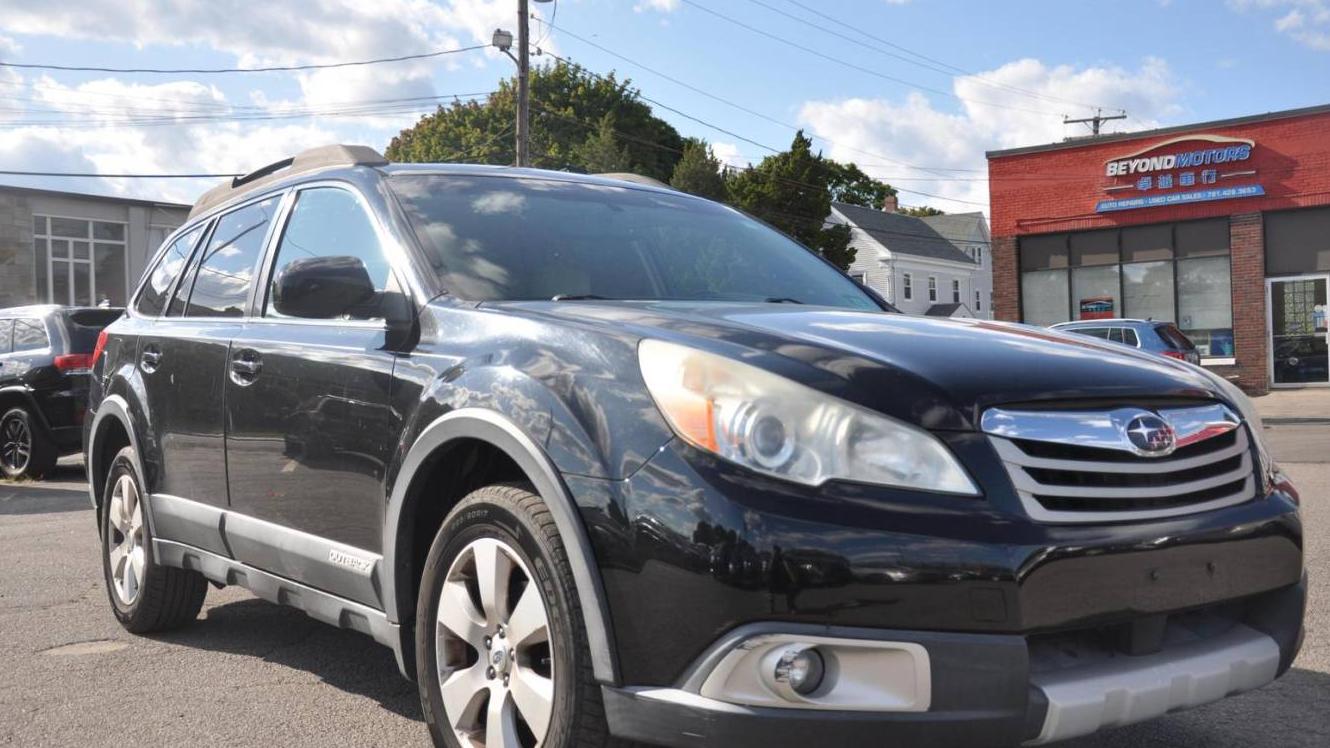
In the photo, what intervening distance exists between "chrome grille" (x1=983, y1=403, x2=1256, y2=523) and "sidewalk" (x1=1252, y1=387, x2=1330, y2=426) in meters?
15.2

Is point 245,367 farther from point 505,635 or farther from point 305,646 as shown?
point 505,635

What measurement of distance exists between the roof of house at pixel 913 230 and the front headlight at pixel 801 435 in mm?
60408

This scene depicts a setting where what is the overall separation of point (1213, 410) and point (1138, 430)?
370mm

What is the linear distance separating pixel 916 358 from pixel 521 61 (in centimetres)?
2399

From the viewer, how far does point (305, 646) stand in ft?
16.0

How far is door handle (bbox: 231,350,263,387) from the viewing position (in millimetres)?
4031

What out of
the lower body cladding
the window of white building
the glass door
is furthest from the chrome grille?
the window of white building

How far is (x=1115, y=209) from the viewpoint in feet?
89.8

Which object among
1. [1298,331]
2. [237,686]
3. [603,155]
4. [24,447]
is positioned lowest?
[237,686]

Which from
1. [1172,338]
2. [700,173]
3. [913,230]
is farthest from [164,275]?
[913,230]

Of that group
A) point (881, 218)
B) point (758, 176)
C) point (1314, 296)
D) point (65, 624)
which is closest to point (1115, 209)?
point (1314, 296)

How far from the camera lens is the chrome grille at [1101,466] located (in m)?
2.48

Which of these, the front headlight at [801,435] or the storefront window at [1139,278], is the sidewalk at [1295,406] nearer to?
the storefront window at [1139,278]

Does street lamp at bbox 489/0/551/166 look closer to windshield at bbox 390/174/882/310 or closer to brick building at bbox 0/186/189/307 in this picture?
brick building at bbox 0/186/189/307
